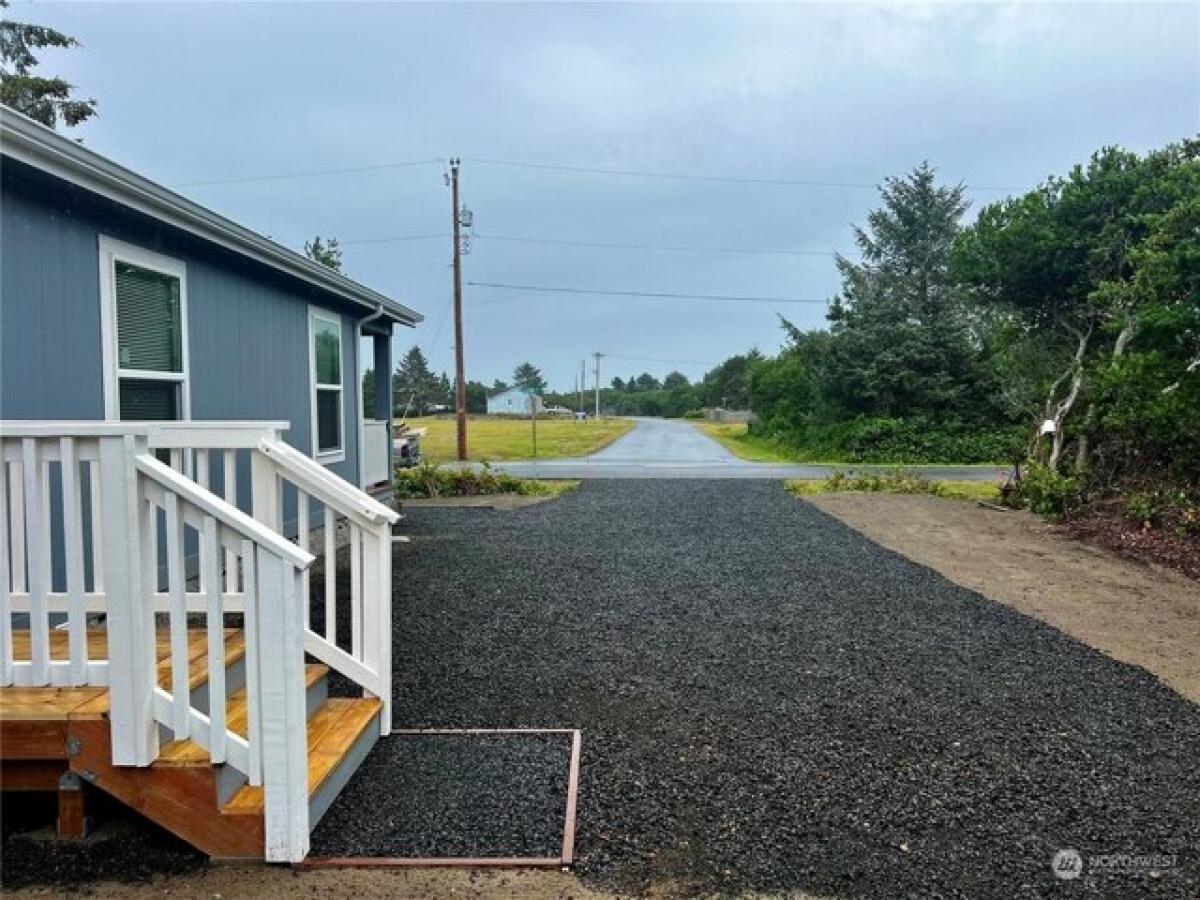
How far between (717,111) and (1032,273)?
6.67 meters

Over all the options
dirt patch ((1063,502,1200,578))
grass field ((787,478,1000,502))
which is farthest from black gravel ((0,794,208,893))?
grass field ((787,478,1000,502))

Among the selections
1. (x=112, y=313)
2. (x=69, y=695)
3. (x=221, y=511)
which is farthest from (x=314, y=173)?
(x=221, y=511)

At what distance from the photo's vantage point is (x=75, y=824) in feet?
8.16

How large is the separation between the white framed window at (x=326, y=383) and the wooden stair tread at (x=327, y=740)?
4947 millimetres

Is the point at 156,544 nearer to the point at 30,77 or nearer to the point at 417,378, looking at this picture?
the point at 30,77

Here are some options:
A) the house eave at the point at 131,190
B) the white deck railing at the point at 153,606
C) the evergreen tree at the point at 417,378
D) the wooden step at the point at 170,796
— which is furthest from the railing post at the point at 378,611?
the evergreen tree at the point at 417,378

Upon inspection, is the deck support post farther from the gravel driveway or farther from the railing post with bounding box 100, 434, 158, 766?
the gravel driveway

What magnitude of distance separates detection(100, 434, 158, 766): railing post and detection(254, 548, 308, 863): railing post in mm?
349

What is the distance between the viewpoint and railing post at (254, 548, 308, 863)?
2.34 m

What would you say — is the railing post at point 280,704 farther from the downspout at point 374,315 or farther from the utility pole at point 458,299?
the utility pole at point 458,299

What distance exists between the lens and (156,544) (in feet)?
10.9

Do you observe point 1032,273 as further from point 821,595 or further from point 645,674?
point 645,674

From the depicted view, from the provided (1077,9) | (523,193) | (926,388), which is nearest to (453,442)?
(523,193)

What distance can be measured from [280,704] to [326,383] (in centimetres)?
635
